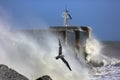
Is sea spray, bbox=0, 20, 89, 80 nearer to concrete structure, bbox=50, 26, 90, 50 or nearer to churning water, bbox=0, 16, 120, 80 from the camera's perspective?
churning water, bbox=0, 16, 120, 80

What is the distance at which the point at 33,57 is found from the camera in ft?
105

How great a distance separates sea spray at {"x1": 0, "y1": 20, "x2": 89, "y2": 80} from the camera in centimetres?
2891

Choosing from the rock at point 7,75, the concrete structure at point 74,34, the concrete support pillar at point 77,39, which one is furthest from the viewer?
the concrete support pillar at point 77,39

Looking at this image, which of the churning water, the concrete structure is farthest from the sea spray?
the concrete structure

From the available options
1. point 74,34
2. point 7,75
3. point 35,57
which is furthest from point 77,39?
point 7,75

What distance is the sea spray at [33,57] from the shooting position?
94.8 feet

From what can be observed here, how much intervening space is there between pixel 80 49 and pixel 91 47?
21.7ft

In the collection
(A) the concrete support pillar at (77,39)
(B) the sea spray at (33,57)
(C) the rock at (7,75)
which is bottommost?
(A) the concrete support pillar at (77,39)

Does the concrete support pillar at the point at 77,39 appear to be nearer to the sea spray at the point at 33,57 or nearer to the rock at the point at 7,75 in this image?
the sea spray at the point at 33,57

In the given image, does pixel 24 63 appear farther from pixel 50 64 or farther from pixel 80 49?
pixel 80 49

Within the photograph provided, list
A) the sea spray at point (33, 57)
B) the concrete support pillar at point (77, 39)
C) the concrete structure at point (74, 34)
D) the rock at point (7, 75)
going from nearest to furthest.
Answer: the rock at point (7, 75) < the sea spray at point (33, 57) < the concrete structure at point (74, 34) < the concrete support pillar at point (77, 39)

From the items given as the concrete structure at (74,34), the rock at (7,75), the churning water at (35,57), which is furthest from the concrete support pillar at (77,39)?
the rock at (7,75)

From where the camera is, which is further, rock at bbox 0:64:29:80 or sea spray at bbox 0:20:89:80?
sea spray at bbox 0:20:89:80

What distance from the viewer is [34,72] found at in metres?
27.8
